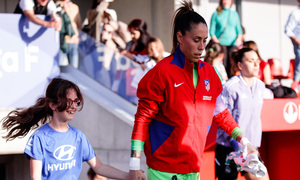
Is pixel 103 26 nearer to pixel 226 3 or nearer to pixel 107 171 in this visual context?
pixel 226 3

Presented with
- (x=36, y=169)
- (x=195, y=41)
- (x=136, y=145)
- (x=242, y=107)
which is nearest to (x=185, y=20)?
(x=195, y=41)

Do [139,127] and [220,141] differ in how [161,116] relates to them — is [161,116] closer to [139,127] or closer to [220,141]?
[139,127]

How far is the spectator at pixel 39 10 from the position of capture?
743 cm

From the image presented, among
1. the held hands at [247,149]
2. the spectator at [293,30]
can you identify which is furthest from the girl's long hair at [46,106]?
the spectator at [293,30]

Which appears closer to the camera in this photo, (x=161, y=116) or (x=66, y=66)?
(x=161, y=116)

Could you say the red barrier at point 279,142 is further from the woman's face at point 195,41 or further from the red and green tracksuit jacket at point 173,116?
the woman's face at point 195,41

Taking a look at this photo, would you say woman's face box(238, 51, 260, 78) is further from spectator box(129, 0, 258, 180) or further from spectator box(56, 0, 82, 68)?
spectator box(56, 0, 82, 68)

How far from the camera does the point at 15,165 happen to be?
32.0 ft

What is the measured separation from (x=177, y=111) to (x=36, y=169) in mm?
1093

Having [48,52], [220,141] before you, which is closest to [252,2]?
[48,52]

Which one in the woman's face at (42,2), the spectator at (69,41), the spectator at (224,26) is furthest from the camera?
the spectator at (224,26)

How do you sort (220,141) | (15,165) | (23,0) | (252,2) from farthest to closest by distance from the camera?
(252,2) → (15,165) → (23,0) → (220,141)

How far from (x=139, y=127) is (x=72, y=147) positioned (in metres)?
0.61

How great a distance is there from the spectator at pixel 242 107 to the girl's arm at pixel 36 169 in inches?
104
